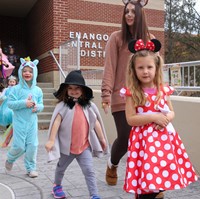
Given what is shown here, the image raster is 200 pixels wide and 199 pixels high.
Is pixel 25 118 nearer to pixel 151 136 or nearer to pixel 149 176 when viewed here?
pixel 151 136

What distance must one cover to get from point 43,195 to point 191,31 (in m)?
29.7

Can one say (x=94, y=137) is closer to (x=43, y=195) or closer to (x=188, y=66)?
(x=43, y=195)

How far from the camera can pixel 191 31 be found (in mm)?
30938

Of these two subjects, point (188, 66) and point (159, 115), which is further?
point (188, 66)

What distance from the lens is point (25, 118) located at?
4.48 metres

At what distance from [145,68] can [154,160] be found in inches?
30.0

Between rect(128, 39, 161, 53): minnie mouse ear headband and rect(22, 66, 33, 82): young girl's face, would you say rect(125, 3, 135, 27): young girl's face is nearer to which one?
rect(128, 39, 161, 53): minnie mouse ear headband

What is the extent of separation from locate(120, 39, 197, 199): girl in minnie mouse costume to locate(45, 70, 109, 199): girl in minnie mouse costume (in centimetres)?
72

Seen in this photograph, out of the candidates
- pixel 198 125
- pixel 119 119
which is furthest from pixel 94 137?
pixel 198 125

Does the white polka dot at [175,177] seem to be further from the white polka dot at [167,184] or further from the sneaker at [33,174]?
the sneaker at [33,174]

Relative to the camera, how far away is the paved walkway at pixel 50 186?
367 centimetres

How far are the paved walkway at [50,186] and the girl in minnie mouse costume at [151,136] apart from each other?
3.29 feet

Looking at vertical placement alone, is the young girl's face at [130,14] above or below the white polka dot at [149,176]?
above

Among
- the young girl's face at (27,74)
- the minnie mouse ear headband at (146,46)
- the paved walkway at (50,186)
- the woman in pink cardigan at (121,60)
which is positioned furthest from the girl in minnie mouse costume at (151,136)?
the young girl's face at (27,74)
